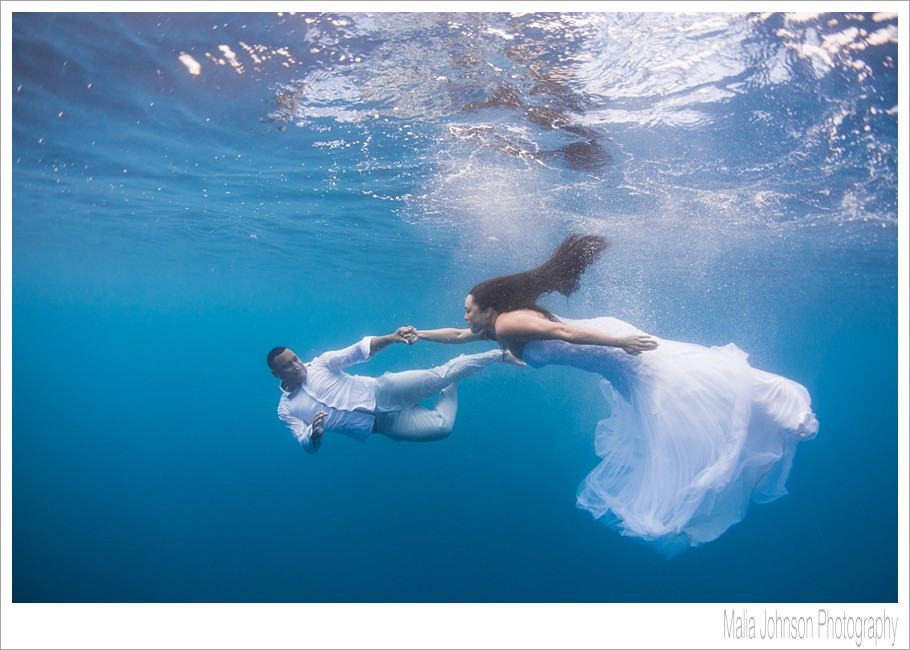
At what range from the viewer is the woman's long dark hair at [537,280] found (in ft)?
16.0

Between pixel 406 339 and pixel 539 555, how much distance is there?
1126 centimetres

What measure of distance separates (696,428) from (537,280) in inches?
86.6

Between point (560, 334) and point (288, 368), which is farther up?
point (560, 334)

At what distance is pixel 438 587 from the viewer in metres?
13.1

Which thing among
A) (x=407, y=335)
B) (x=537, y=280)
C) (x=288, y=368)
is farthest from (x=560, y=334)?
(x=288, y=368)

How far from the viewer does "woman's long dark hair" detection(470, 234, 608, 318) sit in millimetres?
4883

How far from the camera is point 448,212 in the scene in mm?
13758

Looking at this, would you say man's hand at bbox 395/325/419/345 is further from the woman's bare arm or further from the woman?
the woman's bare arm

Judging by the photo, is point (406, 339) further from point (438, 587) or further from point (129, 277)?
point (129, 277)

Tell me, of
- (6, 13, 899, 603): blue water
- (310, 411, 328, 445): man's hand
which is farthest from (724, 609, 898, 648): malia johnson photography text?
(310, 411, 328, 445): man's hand

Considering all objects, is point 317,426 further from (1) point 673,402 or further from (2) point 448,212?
(2) point 448,212

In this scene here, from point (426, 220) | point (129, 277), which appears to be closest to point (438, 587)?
point (426, 220)

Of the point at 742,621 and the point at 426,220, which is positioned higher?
the point at 426,220

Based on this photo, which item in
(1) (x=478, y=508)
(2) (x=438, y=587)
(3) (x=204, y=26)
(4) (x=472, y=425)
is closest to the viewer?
(3) (x=204, y=26)
